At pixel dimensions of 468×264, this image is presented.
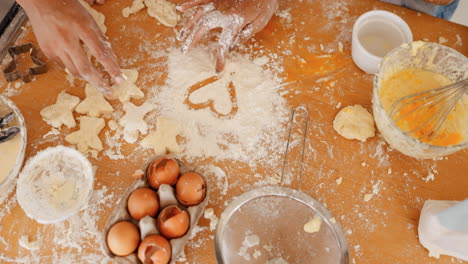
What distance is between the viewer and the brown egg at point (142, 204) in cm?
88

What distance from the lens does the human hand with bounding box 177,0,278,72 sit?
3.64ft

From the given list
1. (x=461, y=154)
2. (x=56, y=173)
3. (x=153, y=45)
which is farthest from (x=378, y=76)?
(x=56, y=173)

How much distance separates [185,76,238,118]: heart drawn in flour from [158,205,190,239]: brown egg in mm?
324

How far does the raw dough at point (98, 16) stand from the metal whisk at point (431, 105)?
2.89 feet

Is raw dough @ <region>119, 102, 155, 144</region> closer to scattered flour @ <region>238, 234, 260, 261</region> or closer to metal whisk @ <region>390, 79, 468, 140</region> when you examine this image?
scattered flour @ <region>238, 234, 260, 261</region>

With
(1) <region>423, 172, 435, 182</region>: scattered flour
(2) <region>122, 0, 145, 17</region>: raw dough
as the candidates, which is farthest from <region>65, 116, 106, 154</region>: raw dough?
(1) <region>423, 172, 435, 182</region>: scattered flour

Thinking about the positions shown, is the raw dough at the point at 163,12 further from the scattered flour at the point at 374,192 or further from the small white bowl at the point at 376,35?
the scattered flour at the point at 374,192

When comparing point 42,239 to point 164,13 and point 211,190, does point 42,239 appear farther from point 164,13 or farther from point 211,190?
point 164,13

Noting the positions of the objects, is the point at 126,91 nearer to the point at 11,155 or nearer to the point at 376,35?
the point at 11,155

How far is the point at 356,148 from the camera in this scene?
1.04 m

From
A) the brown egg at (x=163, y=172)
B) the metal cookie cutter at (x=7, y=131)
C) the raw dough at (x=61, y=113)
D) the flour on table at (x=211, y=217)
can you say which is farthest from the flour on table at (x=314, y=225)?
the metal cookie cutter at (x=7, y=131)

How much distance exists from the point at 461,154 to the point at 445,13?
0.47 meters

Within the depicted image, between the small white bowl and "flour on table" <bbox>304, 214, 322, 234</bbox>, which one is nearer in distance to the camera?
"flour on table" <bbox>304, 214, 322, 234</bbox>

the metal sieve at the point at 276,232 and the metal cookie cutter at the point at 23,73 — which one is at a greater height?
Answer: the metal cookie cutter at the point at 23,73
